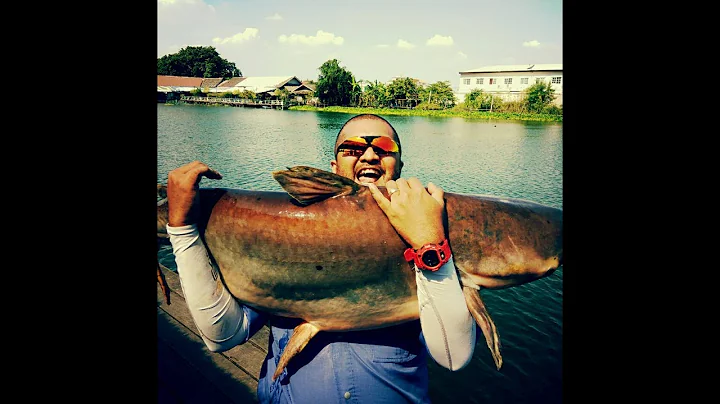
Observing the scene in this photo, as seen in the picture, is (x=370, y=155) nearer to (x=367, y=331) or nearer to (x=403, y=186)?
Result: (x=403, y=186)

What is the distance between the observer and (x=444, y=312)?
1.35m

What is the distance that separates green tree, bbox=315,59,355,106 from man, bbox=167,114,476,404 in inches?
2627

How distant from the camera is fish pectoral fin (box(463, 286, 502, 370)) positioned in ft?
4.82

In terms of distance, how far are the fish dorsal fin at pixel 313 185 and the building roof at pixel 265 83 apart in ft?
236

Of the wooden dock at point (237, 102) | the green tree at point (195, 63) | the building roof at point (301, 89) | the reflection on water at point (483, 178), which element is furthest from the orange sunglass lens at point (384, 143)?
the green tree at point (195, 63)

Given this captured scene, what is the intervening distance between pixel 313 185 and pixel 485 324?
0.91 meters

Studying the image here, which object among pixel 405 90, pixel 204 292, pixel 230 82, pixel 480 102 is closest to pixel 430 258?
pixel 204 292

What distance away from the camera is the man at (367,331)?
4.45ft

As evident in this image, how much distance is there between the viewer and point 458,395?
16.3ft

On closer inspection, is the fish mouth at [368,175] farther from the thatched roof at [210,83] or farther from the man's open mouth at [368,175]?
the thatched roof at [210,83]
